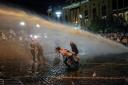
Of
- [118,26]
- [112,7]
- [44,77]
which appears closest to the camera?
[44,77]

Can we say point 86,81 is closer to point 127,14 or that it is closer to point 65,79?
Result: point 65,79

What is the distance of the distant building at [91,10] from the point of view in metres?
81.6

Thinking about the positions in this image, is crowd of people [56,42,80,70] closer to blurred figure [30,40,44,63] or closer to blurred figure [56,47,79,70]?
blurred figure [56,47,79,70]

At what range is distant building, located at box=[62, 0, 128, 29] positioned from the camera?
3214 inches

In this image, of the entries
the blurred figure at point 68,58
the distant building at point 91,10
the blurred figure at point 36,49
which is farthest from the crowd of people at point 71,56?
the distant building at point 91,10

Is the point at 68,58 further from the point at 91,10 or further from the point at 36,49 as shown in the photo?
the point at 91,10

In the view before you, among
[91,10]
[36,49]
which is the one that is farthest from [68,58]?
[91,10]

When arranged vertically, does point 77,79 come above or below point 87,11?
below

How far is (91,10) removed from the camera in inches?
4003

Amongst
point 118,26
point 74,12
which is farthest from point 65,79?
point 74,12

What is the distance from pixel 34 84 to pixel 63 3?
406 feet

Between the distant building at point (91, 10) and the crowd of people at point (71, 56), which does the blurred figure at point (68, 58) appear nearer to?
the crowd of people at point (71, 56)

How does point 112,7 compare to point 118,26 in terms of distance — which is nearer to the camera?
point 118,26

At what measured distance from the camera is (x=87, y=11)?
10438cm
